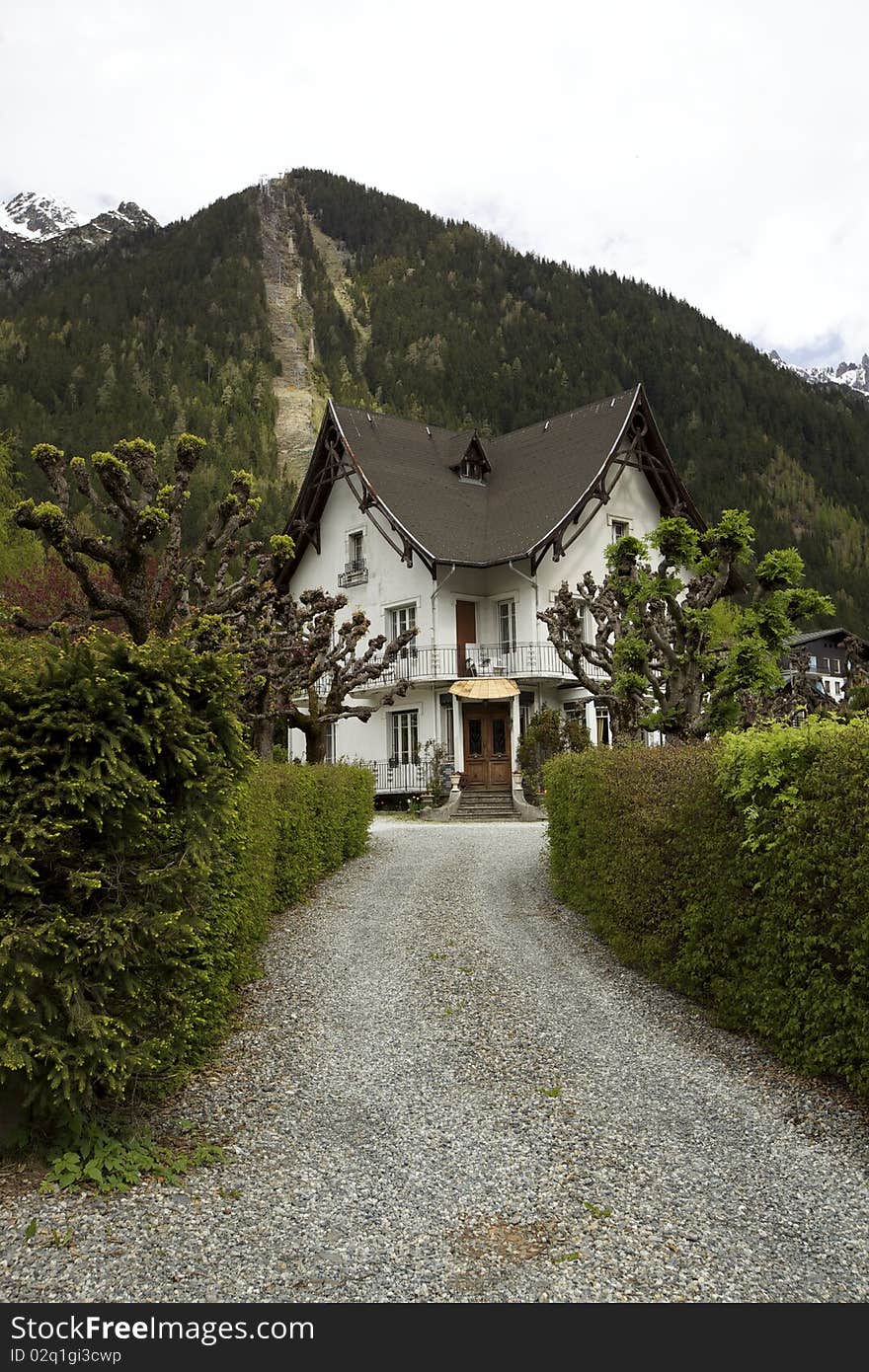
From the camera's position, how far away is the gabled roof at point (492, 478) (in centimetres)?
3172

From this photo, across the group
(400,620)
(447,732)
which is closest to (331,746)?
(400,620)

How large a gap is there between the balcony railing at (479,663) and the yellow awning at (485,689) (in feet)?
1.68

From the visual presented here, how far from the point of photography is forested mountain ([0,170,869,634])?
2709 inches

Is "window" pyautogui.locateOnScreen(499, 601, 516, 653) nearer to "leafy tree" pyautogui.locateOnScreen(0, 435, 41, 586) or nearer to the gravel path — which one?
"leafy tree" pyautogui.locateOnScreen(0, 435, 41, 586)

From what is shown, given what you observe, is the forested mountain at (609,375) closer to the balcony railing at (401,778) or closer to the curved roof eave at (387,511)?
the curved roof eave at (387,511)

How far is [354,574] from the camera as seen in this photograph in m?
34.7

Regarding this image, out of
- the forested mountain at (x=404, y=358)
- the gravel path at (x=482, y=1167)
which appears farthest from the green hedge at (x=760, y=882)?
the forested mountain at (x=404, y=358)

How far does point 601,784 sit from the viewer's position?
10492mm

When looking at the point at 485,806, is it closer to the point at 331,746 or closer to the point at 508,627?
the point at 508,627

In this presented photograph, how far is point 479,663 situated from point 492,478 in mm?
8727

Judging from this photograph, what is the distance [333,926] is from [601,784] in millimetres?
3505

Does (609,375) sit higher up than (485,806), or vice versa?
(609,375)

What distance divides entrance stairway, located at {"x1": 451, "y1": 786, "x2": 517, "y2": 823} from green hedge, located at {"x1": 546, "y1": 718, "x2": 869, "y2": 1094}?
702 inches

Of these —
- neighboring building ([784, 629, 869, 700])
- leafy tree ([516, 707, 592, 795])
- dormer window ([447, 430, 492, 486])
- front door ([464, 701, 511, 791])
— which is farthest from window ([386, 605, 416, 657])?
neighboring building ([784, 629, 869, 700])
